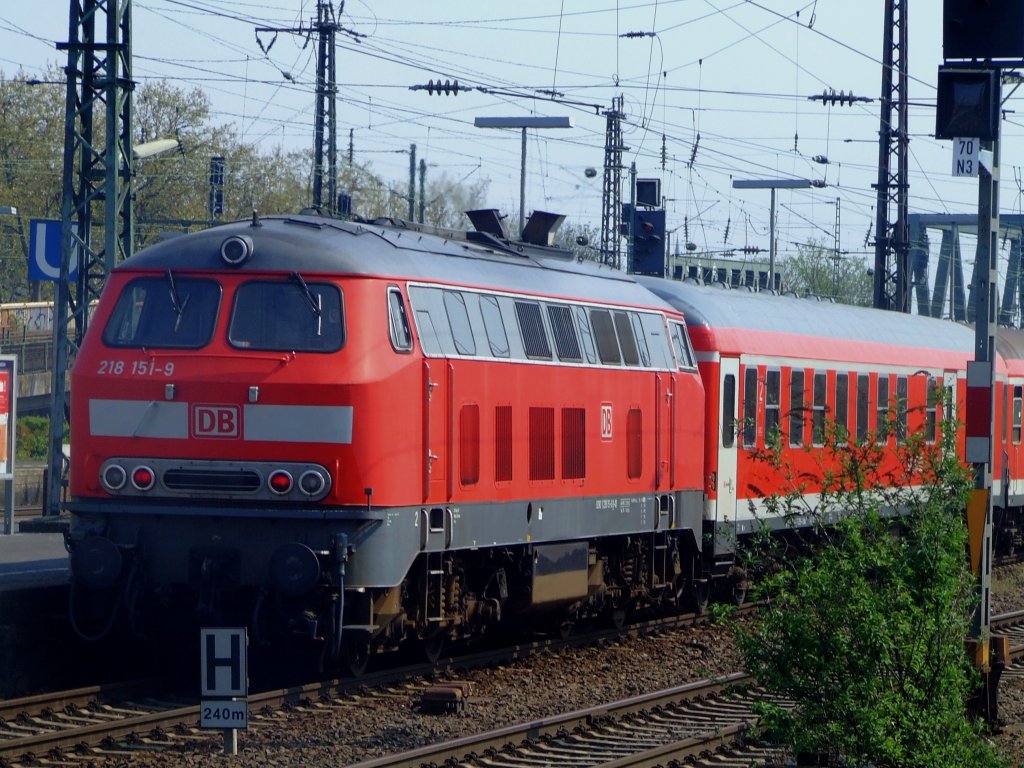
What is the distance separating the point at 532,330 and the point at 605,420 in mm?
1602

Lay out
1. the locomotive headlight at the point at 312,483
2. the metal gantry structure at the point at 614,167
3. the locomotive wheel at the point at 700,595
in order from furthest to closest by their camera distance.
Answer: the metal gantry structure at the point at 614,167
the locomotive wheel at the point at 700,595
the locomotive headlight at the point at 312,483

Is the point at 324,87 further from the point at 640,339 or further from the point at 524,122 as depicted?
the point at 640,339

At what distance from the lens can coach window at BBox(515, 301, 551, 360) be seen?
14.7 m

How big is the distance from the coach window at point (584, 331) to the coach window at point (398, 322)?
116 inches

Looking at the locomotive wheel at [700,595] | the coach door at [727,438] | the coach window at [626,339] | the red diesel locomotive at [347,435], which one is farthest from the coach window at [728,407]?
the red diesel locomotive at [347,435]

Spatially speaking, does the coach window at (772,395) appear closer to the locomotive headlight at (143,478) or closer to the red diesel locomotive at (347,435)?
the red diesel locomotive at (347,435)

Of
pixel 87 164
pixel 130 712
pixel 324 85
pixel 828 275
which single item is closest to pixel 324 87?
pixel 324 85

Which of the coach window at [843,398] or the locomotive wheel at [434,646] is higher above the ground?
the coach window at [843,398]

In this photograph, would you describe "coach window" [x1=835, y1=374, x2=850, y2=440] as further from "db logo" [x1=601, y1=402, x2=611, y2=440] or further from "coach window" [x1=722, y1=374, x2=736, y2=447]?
"db logo" [x1=601, y1=402, x2=611, y2=440]

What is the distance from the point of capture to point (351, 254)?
12.8 m

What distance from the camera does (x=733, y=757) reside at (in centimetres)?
1141

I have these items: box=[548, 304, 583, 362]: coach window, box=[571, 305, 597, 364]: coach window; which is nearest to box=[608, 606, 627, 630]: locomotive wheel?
box=[571, 305, 597, 364]: coach window

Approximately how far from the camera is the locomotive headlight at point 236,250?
12836 mm

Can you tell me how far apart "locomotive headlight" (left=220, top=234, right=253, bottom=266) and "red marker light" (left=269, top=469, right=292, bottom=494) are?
170cm
